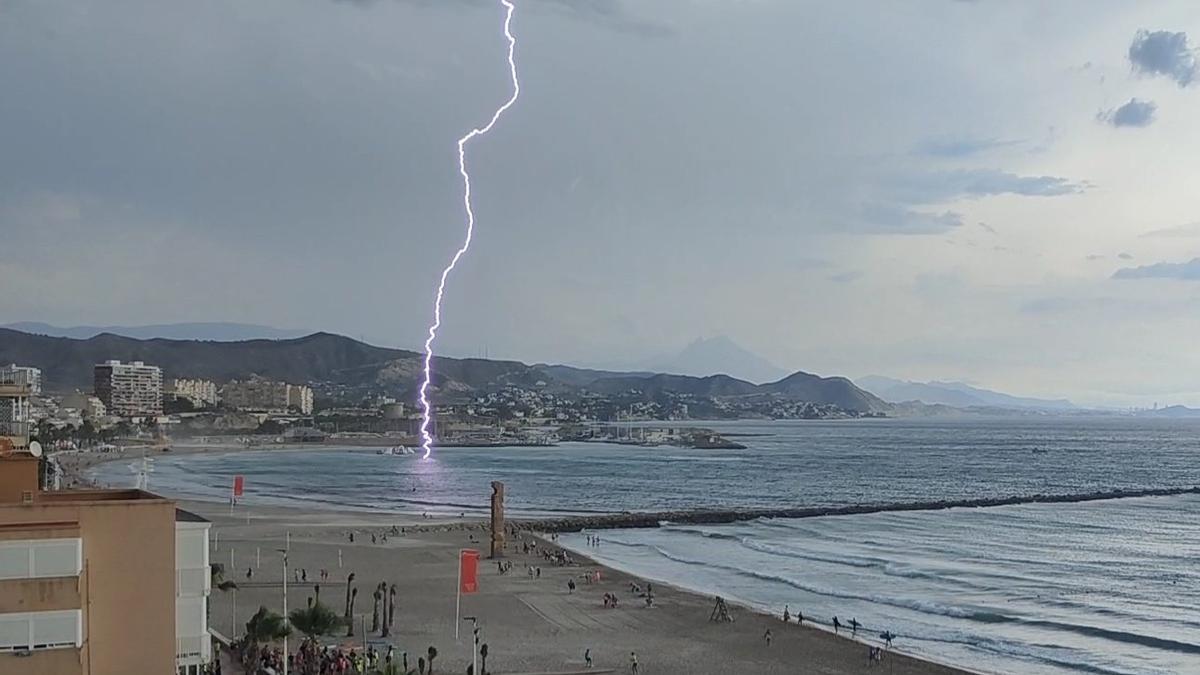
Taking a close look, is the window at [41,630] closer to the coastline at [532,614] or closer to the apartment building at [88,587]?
the apartment building at [88,587]

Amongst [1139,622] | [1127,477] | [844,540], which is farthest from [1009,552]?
[1127,477]

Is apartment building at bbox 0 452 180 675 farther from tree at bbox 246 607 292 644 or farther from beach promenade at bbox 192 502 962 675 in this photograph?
beach promenade at bbox 192 502 962 675

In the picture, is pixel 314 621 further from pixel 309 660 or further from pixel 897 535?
Answer: pixel 897 535

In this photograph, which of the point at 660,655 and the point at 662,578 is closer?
the point at 660,655

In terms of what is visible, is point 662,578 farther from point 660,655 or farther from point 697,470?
point 697,470

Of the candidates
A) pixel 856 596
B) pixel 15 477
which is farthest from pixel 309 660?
pixel 856 596

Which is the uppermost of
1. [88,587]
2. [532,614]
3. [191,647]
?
[88,587]

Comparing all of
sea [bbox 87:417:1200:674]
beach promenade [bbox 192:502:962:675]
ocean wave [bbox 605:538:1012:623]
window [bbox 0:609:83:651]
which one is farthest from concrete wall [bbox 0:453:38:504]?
ocean wave [bbox 605:538:1012:623]

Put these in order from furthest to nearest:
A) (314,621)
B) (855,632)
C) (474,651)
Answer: (855,632)
(474,651)
(314,621)
